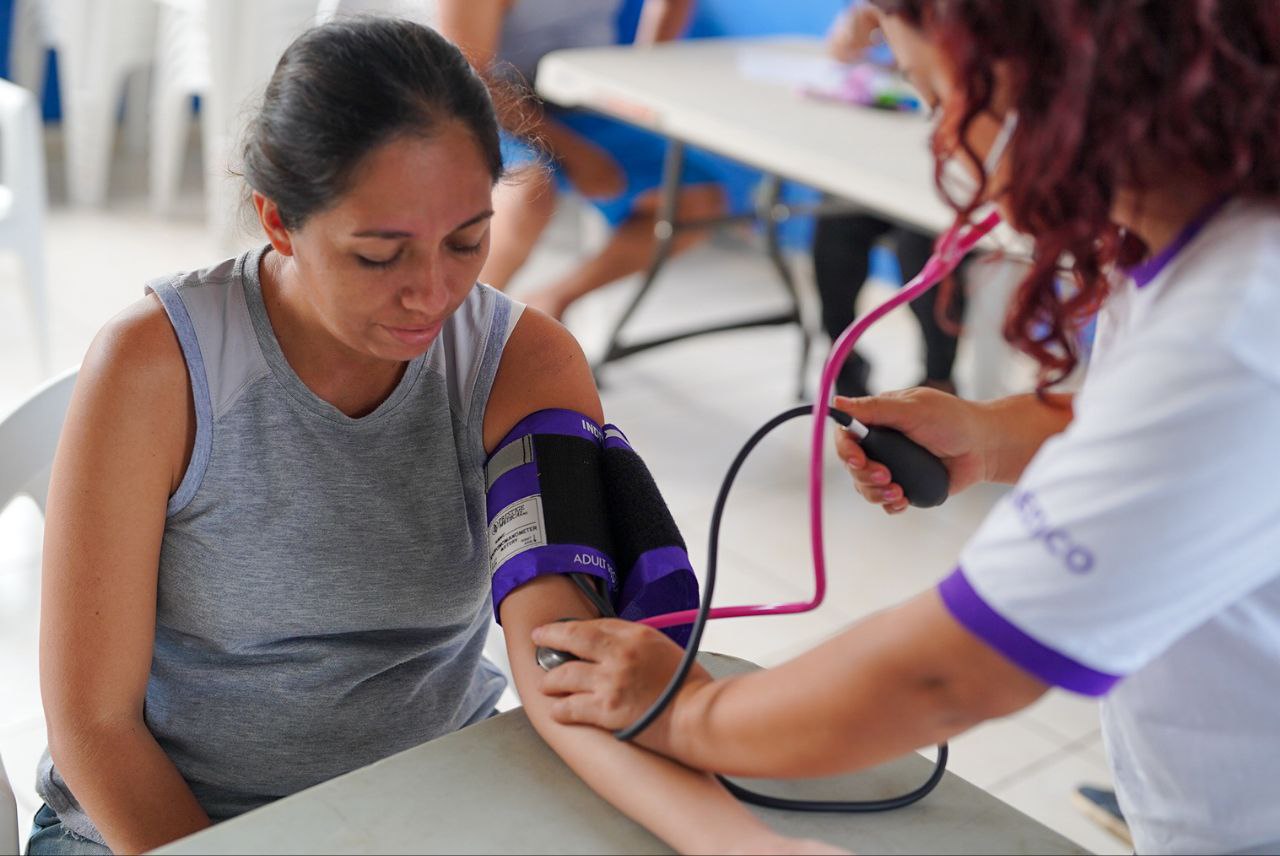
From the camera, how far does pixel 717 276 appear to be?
453cm

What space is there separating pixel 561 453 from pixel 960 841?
424 mm

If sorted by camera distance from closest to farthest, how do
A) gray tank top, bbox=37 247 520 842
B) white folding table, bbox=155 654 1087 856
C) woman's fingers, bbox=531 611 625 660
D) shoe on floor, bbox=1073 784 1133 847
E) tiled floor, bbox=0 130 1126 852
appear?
white folding table, bbox=155 654 1087 856 → woman's fingers, bbox=531 611 625 660 → gray tank top, bbox=37 247 520 842 → shoe on floor, bbox=1073 784 1133 847 → tiled floor, bbox=0 130 1126 852

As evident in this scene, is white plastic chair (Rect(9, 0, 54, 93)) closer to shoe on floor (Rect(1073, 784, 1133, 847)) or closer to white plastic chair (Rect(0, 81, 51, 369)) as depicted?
white plastic chair (Rect(0, 81, 51, 369))

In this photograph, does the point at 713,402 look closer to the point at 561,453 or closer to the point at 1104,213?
the point at 561,453

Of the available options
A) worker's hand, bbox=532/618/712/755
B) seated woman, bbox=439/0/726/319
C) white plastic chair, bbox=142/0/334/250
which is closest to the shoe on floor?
worker's hand, bbox=532/618/712/755

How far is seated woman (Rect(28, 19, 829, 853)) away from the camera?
3.42 ft

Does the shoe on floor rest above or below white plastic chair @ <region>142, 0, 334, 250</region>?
below

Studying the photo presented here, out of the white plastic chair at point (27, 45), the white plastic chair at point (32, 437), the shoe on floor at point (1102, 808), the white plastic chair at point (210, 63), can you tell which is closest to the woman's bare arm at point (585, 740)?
the white plastic chair at point (32, 437)

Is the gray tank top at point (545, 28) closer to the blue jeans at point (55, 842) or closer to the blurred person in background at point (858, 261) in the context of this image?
the blurred person in background at point (858, 261)

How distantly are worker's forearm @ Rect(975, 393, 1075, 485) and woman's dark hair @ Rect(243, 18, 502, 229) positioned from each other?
45 cm

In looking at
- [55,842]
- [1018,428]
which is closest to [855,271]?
[1018,428]

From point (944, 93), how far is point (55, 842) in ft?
3.03

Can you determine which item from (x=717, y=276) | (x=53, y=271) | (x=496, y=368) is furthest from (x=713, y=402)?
(x=496, y=368)

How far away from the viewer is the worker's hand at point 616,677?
93 cm
